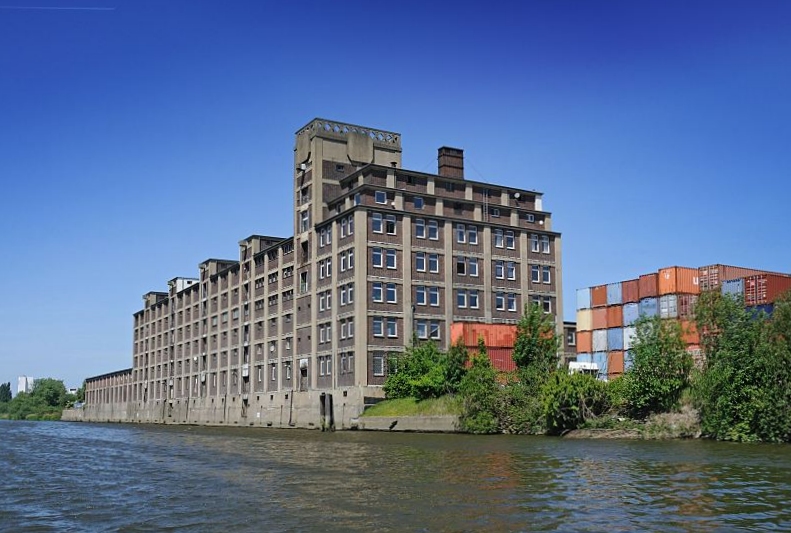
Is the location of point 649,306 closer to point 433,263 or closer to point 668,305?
point 668,305

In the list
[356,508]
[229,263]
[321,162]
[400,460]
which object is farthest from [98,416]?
[356,508]

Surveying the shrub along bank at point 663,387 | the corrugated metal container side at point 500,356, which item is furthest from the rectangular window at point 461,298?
the shrub along bank at point 663,387

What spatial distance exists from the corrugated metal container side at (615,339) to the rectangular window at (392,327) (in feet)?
83.7

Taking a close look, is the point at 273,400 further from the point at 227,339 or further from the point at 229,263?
the point at 229,263

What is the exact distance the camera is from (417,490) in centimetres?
2312

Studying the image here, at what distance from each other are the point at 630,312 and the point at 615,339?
372cm

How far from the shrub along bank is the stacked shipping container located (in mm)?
19804

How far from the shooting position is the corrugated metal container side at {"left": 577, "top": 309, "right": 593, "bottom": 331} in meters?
91.7

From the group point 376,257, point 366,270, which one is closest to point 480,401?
point 366,270

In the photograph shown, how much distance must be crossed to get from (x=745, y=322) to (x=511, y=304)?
41896 mm

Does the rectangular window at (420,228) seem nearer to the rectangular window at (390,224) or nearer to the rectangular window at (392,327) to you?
the rectangular window at (390,224)

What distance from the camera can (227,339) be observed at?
343 ft

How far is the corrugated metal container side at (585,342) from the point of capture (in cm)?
9131

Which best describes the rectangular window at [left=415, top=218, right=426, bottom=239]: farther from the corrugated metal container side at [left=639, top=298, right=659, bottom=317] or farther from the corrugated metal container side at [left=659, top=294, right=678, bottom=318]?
the corrugated metal container side at [left=659, top=294, right=678, bottom=318]
